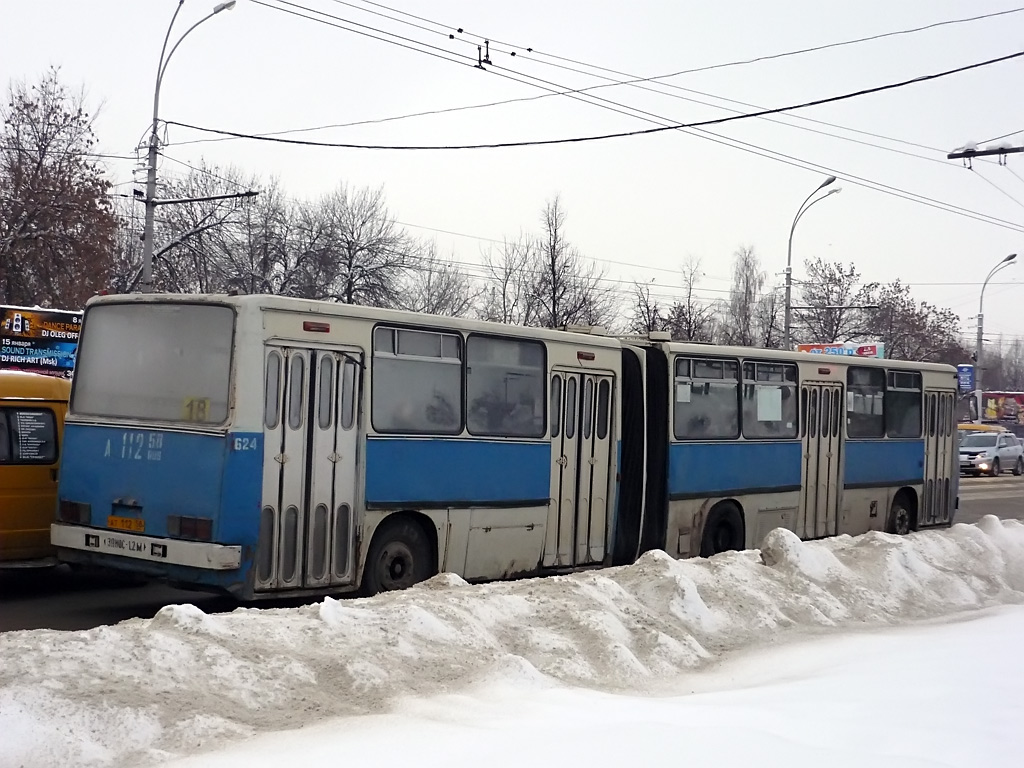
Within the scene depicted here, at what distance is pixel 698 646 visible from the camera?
828cm

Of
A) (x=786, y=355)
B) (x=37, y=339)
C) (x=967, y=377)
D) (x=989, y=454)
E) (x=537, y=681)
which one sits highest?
(x=967, y=377)

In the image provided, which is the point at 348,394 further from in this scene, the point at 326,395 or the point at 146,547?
the point at 146,547

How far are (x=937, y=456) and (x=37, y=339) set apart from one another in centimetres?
1787

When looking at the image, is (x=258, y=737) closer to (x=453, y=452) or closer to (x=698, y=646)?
(x=698, y=646)

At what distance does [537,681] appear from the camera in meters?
6.81

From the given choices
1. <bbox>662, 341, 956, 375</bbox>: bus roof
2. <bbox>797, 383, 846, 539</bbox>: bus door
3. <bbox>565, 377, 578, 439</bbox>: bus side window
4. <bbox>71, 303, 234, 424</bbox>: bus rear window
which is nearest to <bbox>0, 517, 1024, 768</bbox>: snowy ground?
<bbox>71, 303, 234, 424</bbox>: bus rear window

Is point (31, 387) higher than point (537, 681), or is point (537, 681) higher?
point (31, 387)

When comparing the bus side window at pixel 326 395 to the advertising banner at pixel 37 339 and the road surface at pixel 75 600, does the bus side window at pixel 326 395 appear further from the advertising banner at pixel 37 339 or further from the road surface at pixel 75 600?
the advertising banner at pixel 37 339

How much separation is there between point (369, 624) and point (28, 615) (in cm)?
452

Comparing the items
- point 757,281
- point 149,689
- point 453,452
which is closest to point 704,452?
point 453,452

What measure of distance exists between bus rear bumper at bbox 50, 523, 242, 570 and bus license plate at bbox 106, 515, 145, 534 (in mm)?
49

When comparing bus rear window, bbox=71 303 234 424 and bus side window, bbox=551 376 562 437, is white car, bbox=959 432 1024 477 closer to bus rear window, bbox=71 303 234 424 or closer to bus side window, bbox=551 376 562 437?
bus side window, bbox=551 376 562 437

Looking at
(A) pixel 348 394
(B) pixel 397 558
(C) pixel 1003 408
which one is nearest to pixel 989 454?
(B) pixel 397 558

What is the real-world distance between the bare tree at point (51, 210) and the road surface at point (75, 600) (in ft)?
73.0
